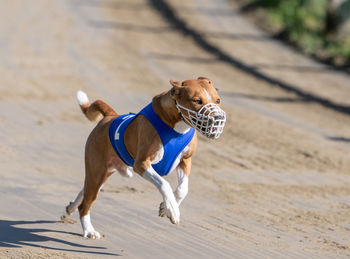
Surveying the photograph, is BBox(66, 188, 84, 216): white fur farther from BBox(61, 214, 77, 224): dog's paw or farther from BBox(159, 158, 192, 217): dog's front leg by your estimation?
BBox(159, 158, 192, 217): dog's front leg

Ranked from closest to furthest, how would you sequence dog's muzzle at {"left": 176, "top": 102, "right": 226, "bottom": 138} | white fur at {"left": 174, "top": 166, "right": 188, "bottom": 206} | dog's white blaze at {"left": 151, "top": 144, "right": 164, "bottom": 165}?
dog's muzzle at {"left": 176, "top": 102, "right": 226, "bottom": 138} < dog's white blaze at {"left": 151, "top": 144, "right": 164, "bottom": 165} < white fur at {"left": 174, "top": 166, "right": 188, "bottom": 206}

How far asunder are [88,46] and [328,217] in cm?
1238

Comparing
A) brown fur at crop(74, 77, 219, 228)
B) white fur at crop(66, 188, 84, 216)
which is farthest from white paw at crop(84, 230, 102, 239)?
white fur at crop(66, 188, 84, 216)

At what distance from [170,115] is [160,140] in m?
0.24

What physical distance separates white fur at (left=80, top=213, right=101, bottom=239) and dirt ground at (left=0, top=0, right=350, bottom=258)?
78mm

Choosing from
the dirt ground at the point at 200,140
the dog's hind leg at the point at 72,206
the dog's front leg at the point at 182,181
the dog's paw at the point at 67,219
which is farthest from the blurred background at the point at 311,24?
the dog's front leg at the point at 182,181

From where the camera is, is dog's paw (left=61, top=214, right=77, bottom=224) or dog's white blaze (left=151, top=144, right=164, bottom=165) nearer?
dog's white blaze (left=151, top=144, right=164, bottom=165)

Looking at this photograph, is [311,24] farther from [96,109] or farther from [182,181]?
[182,181]

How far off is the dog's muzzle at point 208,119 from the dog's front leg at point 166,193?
1.79 ft

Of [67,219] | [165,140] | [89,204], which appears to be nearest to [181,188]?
[165,140]

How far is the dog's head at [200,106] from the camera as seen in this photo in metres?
5.04

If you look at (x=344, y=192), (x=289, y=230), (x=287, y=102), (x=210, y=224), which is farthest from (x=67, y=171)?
(x=287, y=102)

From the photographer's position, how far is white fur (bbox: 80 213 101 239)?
19.9 feet

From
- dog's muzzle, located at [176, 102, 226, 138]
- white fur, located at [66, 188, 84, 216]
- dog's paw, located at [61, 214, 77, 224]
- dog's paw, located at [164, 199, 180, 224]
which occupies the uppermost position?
dog's muzzle, located at [176, 102, 226, 138]
